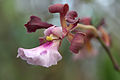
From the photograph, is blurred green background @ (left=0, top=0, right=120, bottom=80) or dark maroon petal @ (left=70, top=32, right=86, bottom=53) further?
blurred green background @ (left=0, top=0, right=120, bottom=80)

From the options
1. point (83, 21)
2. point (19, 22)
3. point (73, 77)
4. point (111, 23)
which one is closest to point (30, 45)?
point (19, 22)

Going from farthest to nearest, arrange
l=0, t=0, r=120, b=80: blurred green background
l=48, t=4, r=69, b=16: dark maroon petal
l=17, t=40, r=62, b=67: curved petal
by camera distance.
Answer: l=0, t=0, r=120, b=80: blurred green background
l=48, t=4, r=69, b=16: dark maroon petal
l=17, t=40, r=62, b=67: curved petal

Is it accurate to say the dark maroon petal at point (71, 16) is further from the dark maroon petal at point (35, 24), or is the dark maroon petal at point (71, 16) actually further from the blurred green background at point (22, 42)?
the blurred green background at point (22, 42)

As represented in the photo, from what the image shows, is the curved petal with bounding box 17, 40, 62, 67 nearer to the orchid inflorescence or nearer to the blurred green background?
the orchid inflorescence

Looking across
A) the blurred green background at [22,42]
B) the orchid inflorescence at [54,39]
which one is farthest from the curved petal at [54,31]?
the blurred green background at [22,42]

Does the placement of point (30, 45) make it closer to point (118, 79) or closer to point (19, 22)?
point (19, 22)

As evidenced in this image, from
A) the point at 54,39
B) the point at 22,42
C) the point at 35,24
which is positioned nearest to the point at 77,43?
the point at 54,39

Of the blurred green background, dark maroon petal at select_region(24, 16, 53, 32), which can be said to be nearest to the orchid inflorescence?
dark maroon petal at select_region(24, 16, 53, 32)

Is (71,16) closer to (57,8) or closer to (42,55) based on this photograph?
(57,8)
